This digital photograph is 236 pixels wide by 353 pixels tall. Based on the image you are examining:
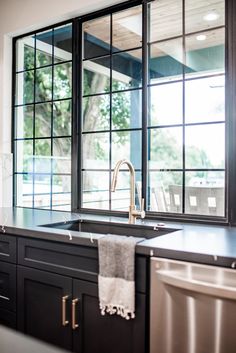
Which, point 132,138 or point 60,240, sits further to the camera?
point 132,138

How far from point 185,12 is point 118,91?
2.23ft

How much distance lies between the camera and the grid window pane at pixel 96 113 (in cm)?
260

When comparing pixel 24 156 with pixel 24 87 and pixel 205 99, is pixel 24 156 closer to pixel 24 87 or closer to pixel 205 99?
pixel 24 87

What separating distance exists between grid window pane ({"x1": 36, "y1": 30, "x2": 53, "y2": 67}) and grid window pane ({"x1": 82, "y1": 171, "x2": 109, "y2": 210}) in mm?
1069

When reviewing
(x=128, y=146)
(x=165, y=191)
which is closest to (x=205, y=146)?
(x=165, y=191)

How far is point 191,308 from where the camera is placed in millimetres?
1339

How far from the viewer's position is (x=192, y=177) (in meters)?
2.17

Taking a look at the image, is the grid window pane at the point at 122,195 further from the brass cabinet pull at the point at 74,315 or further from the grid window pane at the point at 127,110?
the brass cabinet pull at the point at 74,315

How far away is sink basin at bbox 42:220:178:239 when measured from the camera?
6.58ft

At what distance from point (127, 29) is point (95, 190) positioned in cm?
119

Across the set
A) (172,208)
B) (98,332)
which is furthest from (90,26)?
(98,332)

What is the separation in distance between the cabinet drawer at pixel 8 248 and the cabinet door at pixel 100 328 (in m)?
0.50

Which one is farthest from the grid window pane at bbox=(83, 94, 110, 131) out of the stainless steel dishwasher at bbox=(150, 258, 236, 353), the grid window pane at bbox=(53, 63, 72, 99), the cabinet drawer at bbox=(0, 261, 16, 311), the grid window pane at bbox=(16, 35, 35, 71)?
the stainless steel dishwasher at bbox=(150, 258, 236, 353)

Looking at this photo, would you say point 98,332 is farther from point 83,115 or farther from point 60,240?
point 83,115
